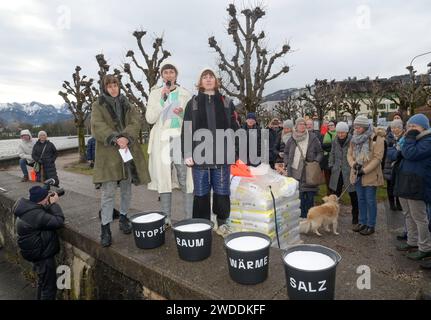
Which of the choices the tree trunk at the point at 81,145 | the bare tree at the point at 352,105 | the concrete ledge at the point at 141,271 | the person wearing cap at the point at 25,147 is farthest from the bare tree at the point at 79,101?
the bare tree at the point at 352,105

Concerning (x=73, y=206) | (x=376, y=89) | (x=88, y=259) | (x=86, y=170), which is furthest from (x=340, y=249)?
(x=376, y=89)

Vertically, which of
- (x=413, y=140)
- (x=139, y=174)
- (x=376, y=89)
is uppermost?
(x=376, y=89)

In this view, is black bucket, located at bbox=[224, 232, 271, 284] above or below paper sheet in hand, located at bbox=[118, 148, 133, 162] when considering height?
below

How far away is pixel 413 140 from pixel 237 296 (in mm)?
3464

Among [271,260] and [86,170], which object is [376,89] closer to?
[86,170]

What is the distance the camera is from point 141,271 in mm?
2949

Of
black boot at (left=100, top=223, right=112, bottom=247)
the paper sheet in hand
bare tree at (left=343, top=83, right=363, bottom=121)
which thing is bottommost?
black boot at (left=100, top=223, right=112, bottom=247)

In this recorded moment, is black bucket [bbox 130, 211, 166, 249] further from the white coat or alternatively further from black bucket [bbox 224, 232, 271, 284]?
black bucket [bbox 224, 232, 271, 284]

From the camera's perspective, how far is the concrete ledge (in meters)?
2.45

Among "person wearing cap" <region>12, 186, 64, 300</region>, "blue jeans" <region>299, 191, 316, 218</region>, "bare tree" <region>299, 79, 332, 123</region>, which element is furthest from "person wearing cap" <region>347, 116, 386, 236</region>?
"bare tree" <region>299, 79, 332, 123</region>

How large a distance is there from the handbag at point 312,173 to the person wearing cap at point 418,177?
148 cm

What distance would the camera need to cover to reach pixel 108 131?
3516mm

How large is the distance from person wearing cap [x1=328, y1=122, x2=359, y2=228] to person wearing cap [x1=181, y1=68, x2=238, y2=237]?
10.5ft

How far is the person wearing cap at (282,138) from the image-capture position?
738 centimetres
